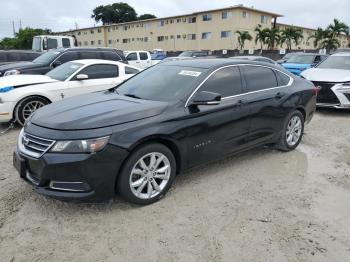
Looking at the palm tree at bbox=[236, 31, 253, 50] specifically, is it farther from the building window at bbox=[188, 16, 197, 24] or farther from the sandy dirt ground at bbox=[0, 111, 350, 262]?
the sandy dirt ground at bbox=[0, 111, 350, 262]

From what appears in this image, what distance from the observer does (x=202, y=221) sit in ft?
11.4

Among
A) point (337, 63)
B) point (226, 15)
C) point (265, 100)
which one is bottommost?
point (265, 100)

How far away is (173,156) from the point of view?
153 inches

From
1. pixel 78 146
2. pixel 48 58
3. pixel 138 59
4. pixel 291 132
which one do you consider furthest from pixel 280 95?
pixel 138 59

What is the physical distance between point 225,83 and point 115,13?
286 feet

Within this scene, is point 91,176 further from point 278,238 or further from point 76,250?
point 278,238

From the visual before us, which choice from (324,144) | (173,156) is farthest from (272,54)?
(173,156)

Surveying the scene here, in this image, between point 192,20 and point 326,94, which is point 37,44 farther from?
point 192,20

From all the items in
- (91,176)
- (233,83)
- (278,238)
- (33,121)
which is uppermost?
(233,83)

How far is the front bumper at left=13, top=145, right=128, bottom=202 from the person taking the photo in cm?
324

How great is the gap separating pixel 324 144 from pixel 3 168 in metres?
5.48

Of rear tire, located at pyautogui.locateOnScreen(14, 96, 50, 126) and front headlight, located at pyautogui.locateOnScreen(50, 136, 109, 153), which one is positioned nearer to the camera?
front headlight, located at pyautogui.locateOnScreen(50, 136, 109, 153)

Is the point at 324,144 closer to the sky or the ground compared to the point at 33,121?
closer to the ground

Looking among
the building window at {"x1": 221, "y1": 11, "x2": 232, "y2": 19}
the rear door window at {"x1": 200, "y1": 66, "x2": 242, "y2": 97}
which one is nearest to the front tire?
the rear door window at {"x1": 200, "y1": 66, "x2": 242, "y2": 97}
